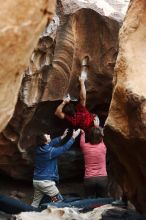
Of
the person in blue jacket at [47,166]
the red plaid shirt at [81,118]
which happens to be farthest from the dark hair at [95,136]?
the red plaid shirt at [81,118]

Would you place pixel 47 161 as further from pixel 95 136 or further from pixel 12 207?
pixel 12 207

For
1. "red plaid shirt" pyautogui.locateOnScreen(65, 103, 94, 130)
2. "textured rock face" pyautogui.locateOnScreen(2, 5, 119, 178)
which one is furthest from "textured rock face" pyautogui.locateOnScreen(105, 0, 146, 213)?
"red plaid shirt" pyautogui.locateOnScreen(65, 103, 94, 130)

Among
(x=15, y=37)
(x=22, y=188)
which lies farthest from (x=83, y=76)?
(x=15, y=37)

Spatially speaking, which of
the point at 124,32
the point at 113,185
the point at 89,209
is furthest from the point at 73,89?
the point at 124,32

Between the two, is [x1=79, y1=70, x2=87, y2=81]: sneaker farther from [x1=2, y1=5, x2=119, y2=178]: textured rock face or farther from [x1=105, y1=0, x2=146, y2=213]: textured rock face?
[x1=105, y1=0, x2=146, y2=213]: textured rock face

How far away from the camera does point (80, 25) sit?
28.3 feet

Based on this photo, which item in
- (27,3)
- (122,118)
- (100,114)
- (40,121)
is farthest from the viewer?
(100,114)

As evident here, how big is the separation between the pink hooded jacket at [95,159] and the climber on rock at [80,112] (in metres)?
0.87

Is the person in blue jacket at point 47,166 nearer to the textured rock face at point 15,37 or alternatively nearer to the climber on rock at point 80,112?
the climber on rock at point 80,112

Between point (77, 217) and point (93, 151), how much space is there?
204 centimetres

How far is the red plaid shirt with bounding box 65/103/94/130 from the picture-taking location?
869 cm

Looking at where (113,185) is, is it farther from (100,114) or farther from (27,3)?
(27,3)

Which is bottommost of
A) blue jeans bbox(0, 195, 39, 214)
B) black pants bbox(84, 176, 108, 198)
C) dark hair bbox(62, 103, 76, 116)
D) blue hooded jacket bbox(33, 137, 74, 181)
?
blue jeans bbox(0, 195, 39, 214)

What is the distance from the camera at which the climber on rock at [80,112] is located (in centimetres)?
871
